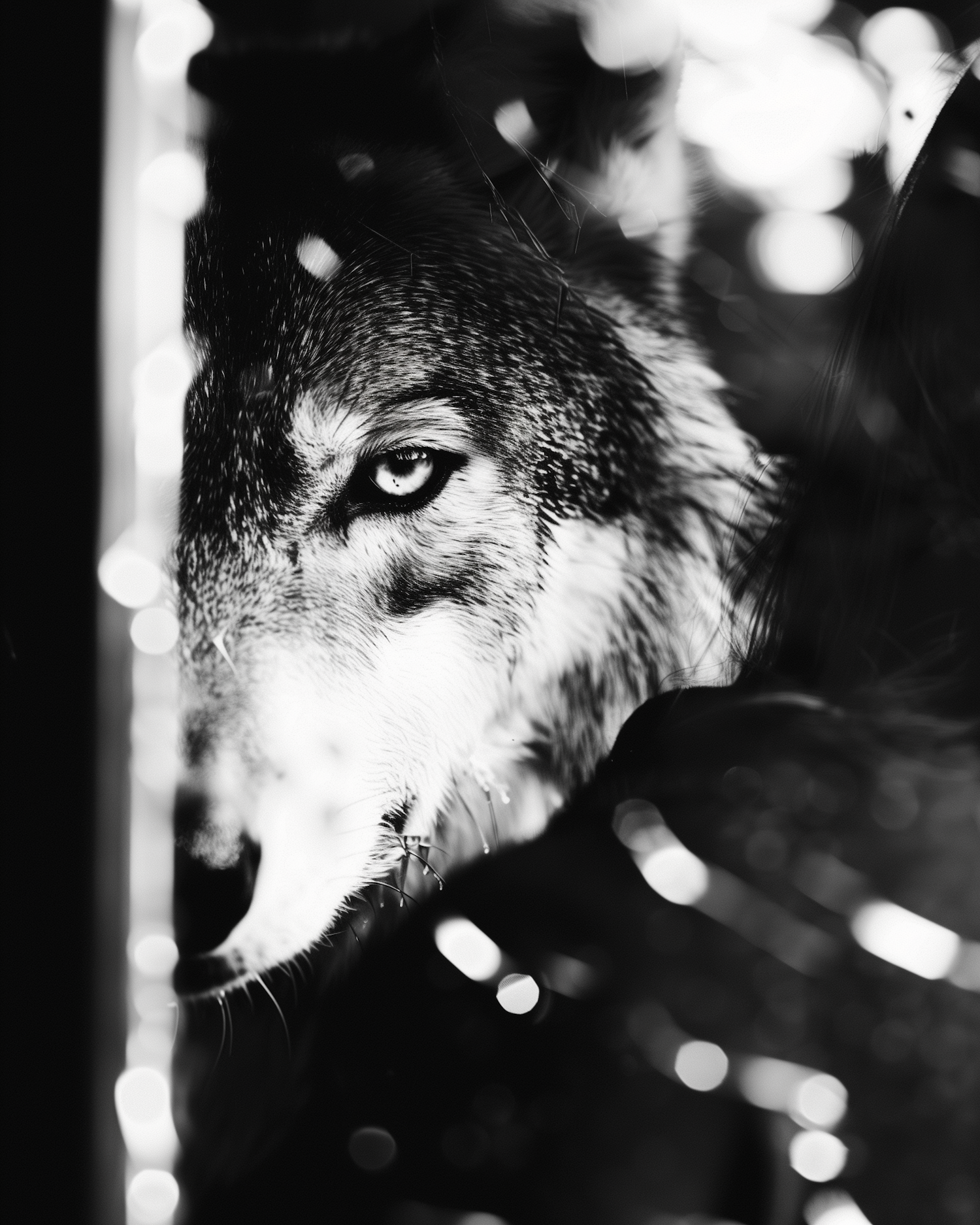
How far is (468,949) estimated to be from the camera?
0.44m

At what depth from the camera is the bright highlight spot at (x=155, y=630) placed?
0.39 meters

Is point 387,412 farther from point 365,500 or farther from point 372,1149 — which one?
point 372,1149

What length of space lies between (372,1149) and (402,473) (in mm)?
446

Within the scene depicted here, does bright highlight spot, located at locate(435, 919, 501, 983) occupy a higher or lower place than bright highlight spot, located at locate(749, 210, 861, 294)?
lower

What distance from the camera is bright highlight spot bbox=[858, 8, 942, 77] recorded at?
401mm

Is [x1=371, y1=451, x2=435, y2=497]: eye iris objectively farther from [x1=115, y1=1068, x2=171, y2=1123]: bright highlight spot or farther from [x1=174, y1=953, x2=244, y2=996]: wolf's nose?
[x1=115, y1=1068, x2=171, y2=1123]: bright highlight spot

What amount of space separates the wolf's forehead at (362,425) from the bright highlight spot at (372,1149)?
436 mm

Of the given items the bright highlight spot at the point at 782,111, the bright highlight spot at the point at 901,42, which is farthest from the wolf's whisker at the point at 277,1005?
the bright highlight spot at the point at 901,42

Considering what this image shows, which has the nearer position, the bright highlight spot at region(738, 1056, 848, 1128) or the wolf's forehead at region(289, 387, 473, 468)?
the wolf's forehead at region(289, 387, 473, 468)

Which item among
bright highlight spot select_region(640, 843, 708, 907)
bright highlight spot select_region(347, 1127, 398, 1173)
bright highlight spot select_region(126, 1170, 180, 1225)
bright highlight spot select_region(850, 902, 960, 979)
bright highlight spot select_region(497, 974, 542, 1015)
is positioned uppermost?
bright highlight spot select_region(640, 843, 708, 907)

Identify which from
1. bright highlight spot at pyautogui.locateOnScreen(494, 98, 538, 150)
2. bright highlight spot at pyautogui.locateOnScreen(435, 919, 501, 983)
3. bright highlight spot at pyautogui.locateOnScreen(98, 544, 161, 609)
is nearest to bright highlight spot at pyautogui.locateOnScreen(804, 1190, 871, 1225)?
bright highlight spot at pyautogui.locateOnScreen(435, 919, 501, 983)

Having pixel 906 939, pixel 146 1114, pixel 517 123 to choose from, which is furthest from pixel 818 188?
pixel 146 1114

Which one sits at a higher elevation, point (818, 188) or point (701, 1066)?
point (818, 188)

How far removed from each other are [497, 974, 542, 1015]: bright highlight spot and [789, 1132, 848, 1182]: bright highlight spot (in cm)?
23
